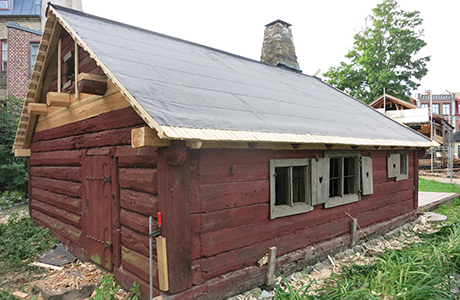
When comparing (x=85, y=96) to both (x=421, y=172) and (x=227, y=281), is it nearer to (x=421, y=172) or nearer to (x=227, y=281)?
(x=227, y=281)

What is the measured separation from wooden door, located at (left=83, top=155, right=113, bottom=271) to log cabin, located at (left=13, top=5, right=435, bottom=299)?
0.03 meters

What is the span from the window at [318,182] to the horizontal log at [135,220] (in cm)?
192

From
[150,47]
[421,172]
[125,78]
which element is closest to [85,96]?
[150,47]

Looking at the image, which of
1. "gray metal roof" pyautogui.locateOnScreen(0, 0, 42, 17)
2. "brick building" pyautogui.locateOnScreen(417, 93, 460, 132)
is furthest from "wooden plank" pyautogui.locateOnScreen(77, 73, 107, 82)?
"brick building" pyautogui.locateOnScreen(417, 93, 460, 132)

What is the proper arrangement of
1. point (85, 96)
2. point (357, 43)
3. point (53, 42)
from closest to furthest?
point (85, 96), point (53, 42), point (357, 43)

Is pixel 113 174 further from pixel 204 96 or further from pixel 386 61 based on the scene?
pixel 386 61

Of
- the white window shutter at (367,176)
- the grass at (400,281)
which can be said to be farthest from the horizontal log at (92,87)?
the white window shutter at (367,176)

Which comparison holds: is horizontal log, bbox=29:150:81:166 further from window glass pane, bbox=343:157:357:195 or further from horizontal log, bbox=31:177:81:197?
window glass pane, bbox=343:157:357:195

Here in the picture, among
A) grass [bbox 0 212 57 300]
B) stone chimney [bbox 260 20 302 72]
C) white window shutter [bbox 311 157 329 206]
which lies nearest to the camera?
grass [bbox 0 212 57 300]

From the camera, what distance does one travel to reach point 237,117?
14.2 feet

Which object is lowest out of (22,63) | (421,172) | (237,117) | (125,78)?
(421,172)

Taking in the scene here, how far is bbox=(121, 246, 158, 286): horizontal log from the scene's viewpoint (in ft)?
13.1

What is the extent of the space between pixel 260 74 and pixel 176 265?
217 inches

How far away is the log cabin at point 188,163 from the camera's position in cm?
382
